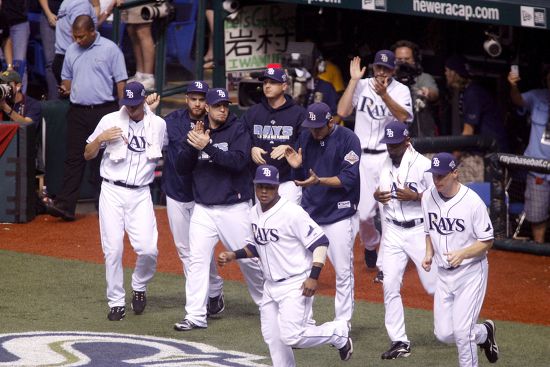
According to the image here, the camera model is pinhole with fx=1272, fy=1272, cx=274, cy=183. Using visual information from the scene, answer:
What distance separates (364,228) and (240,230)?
Answer: 8.21ft

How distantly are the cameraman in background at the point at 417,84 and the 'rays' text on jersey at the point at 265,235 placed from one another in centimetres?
476

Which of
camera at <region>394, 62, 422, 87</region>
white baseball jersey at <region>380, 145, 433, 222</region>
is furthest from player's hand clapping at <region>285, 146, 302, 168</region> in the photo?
camera at <region>394, 62, 422, 87</region>

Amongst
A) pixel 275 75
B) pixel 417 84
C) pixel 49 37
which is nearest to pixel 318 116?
pixel 275 75

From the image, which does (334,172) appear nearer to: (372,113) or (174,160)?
(174,160)

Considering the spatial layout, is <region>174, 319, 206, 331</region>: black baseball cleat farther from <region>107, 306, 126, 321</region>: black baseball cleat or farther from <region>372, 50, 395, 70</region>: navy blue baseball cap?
<region>372, 50, 395, 70</region>: navy blue baseball cap

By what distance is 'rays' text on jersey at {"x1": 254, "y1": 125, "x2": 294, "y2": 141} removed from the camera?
1048 cm

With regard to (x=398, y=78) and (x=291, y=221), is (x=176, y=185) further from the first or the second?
(x=398, y=78)

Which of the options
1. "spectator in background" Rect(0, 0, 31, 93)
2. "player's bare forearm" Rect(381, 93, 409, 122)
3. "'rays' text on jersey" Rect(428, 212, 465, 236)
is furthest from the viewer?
"spectator in background" Rect(0, 0, 31, 93)

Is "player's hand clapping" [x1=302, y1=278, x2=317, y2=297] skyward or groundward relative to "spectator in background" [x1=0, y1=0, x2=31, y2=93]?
groundward

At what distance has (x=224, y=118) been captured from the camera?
32.7ft

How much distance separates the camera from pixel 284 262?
331 inches

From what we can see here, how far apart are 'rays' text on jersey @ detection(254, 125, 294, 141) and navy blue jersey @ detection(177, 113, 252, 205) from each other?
44cm

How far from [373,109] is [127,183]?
2883 mm

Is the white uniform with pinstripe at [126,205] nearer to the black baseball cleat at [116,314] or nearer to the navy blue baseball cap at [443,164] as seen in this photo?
the black baseball cleat at [116,314]
